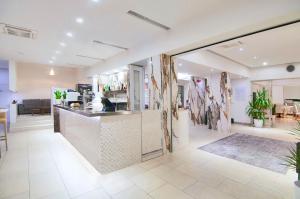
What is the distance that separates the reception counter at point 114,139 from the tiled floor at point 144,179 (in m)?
0.21

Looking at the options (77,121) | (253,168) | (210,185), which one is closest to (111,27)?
(77,121)

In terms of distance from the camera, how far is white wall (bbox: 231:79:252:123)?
331 inches

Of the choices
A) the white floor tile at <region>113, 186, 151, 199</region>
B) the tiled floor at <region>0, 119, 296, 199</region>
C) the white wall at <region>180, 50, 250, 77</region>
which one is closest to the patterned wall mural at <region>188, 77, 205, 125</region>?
the white wall at <region>180, 50, 250, 77</region>

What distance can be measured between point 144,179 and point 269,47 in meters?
5.63

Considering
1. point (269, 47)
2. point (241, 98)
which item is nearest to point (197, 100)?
point (241, 98)

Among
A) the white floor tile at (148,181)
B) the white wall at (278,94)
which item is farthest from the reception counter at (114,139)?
the white wall at (278,94)

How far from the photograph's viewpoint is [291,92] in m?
11.3

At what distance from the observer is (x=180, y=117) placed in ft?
15.0

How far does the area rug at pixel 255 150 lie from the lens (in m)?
3.40

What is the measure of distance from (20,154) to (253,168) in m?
5.46

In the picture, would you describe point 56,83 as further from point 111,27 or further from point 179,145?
point 179,145

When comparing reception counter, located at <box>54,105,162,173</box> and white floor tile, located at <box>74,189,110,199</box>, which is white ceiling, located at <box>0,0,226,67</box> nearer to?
reception counter, located at <box>54,105,162,173</box>

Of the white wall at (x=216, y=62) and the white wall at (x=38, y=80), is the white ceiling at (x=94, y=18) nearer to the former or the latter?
the white wall at (x=216, y=62)

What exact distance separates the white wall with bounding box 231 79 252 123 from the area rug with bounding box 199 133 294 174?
3.37 meters
